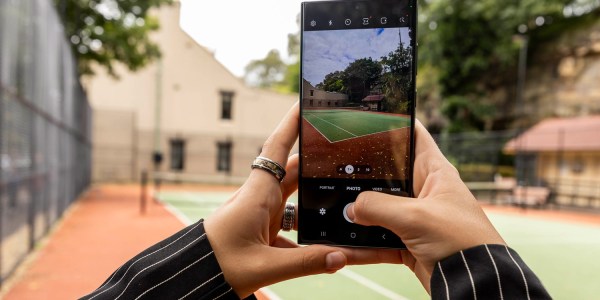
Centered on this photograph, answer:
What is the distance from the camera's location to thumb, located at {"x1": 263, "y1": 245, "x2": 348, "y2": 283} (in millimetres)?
631

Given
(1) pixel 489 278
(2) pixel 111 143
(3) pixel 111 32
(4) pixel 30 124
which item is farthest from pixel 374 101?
(2) pixel 111 143

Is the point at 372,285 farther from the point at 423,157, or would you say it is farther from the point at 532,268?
the point at 423,157

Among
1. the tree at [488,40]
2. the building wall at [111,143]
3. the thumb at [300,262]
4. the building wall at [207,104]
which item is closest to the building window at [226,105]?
the building wall at [207,104]

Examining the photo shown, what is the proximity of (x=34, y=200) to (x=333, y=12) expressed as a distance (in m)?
5.25

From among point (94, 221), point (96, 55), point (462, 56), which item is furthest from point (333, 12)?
point (96, 55)

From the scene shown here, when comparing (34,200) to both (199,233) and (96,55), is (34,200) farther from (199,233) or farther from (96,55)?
(96,55)

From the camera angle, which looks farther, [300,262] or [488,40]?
[488,40]

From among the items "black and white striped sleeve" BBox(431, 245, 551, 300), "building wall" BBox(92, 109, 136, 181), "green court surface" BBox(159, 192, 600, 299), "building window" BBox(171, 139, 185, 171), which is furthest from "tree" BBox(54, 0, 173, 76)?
"black and white striped sleeve" BBox(431, 245, 551, 300)

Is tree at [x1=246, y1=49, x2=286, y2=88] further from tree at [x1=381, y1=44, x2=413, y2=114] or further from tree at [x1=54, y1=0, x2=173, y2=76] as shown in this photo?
tree at [x1=54, y1=0, x2=173, y2=76]

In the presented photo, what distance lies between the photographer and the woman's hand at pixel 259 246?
62cm

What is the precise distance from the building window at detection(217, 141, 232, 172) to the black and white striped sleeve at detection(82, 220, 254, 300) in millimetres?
636

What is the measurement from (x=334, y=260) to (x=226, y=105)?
615 millimetres

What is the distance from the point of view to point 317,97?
2.23 feet

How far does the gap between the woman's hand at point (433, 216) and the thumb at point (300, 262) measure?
0.05 meters
